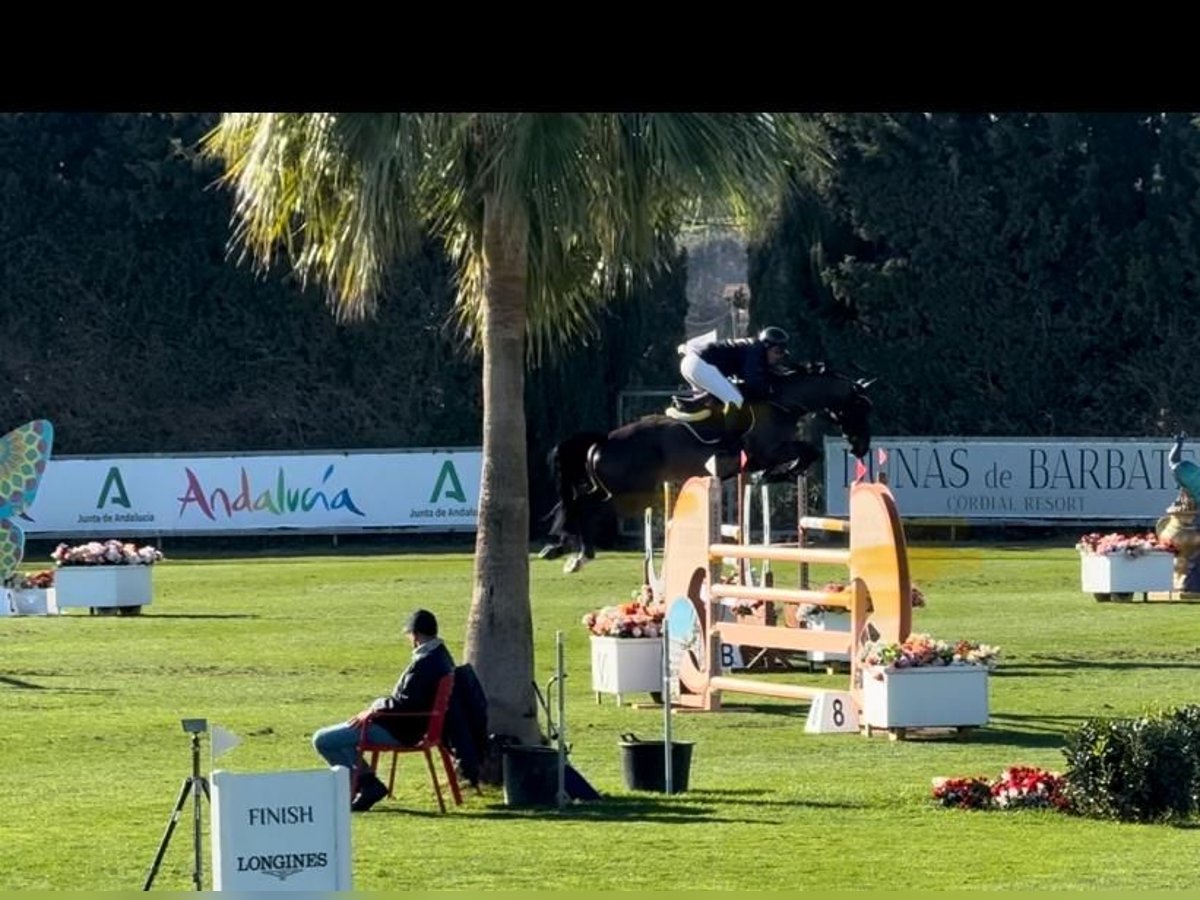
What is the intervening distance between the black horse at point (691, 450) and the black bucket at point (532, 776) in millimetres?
5370

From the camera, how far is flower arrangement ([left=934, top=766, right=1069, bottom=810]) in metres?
13.4

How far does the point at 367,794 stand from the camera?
539 inches

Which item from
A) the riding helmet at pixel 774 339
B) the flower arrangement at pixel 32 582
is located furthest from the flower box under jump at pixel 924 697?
the flower arrangement at pixel 32 582

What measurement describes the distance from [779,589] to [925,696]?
2.18m

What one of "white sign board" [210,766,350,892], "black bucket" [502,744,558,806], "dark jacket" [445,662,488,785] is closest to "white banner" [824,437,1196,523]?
"dark jacket" [445,662,488,785]

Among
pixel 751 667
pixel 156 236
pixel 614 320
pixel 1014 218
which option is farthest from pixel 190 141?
pixel 751 667

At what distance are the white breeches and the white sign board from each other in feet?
31.8

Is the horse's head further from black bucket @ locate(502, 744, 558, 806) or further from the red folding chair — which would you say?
the red folding chair

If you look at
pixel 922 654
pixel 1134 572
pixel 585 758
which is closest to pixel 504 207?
pixel 585 758

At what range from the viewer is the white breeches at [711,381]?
19094 millimetres

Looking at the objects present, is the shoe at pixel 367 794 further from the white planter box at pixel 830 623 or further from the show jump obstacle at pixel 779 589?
the white planter box at pixel 830 623

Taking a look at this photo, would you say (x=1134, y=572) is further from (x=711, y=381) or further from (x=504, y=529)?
(x=504, y=529)

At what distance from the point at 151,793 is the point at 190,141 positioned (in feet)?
110
